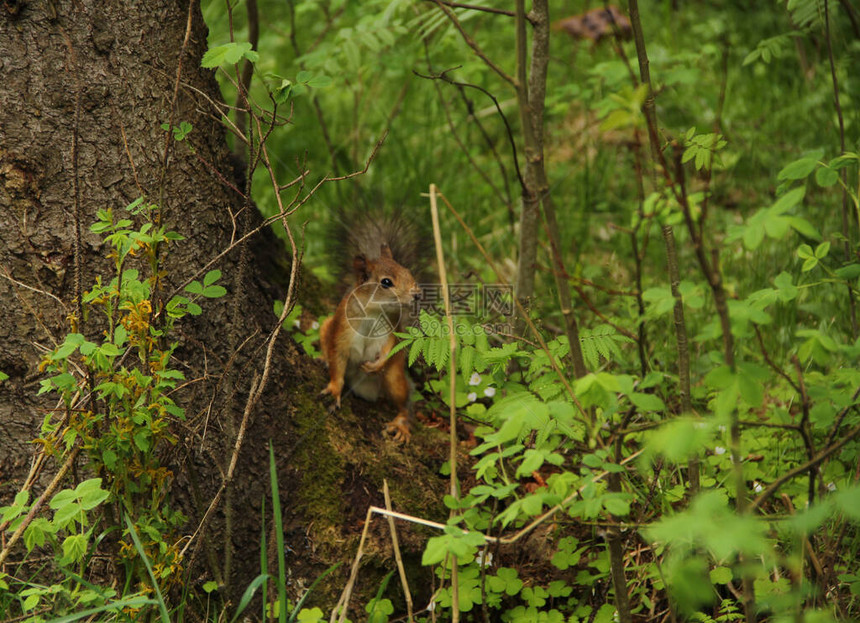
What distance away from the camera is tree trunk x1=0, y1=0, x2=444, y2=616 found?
203 cm

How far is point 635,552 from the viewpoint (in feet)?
7.59

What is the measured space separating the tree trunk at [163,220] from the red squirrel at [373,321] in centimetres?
44

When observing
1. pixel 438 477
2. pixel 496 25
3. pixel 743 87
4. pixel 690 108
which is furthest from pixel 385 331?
pixel 496 25

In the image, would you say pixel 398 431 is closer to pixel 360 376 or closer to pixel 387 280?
pixel 360 376

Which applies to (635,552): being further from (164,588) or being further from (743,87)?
(743,87)

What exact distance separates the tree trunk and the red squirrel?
0.44 meters

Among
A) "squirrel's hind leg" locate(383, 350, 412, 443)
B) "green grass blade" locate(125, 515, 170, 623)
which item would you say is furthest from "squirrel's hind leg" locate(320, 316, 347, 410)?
"green grass blade" locate(125, 515, 170, 623)

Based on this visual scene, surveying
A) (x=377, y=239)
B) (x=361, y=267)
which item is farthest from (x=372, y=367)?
(x=377, y=239)

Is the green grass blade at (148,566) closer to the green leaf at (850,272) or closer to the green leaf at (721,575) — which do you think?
the green leaf at (721,575)

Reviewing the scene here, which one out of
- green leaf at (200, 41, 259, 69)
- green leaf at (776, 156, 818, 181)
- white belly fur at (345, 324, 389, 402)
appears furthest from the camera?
white belly fur at (345, 324, 389, 402)

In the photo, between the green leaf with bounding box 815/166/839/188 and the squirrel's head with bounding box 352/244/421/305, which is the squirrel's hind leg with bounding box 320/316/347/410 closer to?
the squirrel's head with bounding box 352/244/421/305

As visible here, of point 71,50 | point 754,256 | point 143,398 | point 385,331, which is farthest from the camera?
point 754,256

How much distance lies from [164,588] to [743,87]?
4.46m

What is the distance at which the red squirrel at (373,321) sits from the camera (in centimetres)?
279
